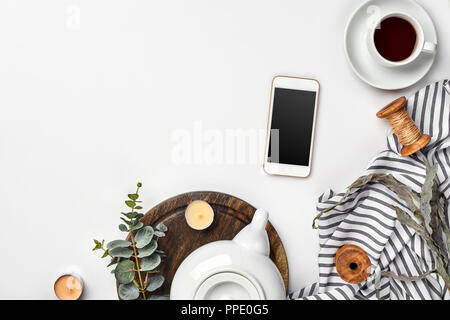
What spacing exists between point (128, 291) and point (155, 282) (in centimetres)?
6

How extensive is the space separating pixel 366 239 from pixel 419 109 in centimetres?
32

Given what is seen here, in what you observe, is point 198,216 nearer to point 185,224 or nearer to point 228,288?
point 185,224

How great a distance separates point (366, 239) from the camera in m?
1.00

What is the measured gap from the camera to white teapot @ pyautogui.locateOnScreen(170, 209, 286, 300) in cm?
85

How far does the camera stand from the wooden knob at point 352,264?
0.99 metres

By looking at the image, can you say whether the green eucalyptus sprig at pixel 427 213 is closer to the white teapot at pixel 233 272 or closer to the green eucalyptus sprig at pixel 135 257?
the white teapot at pixel 233 272

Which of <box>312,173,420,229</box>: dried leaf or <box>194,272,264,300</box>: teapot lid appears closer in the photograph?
<box>194,272,264,300</box>: teapot lid

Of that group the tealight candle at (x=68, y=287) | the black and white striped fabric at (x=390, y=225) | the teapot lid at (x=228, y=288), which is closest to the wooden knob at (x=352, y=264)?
the black and white striped fabric at (x=390, y=225)

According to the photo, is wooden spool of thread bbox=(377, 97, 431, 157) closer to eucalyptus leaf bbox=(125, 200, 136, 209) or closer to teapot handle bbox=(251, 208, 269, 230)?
teapot handle bbox=(251, 208, 269, 230)

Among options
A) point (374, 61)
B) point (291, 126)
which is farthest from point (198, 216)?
point (374, 61)

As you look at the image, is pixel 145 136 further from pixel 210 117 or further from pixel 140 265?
pixel 140 265

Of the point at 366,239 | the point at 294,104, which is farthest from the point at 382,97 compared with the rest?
the point at 366,239

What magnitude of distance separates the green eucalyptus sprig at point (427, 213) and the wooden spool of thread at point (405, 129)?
0.15 ft

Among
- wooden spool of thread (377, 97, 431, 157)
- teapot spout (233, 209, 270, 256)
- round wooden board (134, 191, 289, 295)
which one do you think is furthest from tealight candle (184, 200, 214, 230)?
wooden spool of thread (377, 97, 431, 157)
